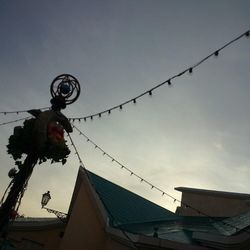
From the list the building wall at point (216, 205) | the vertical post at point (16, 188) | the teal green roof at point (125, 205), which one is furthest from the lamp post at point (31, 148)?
the building wall at point (216, 205)

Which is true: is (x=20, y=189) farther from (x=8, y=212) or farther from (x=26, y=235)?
(x=26, y=235)

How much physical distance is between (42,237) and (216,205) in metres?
10.9

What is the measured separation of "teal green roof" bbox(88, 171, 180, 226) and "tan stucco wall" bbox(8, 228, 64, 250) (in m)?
3.57

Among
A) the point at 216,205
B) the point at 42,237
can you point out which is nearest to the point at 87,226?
the point at 42,237

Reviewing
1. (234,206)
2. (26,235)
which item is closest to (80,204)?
(26,235)

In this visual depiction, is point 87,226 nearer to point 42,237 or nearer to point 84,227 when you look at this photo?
point 84,227

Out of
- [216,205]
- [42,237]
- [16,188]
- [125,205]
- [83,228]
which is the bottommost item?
[16,188]

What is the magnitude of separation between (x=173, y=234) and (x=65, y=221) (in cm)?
693

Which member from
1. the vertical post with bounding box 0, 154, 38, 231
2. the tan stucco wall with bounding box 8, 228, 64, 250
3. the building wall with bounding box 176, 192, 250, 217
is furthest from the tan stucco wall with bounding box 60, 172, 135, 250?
the building wall with bounding box 176, 192, 250, 217

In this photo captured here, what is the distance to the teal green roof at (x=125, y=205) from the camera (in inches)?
559

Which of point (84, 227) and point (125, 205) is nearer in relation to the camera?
point (84, 227)

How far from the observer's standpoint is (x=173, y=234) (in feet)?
39.3

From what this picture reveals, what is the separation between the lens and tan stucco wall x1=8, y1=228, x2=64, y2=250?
17172 mm

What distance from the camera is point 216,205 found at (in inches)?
800
